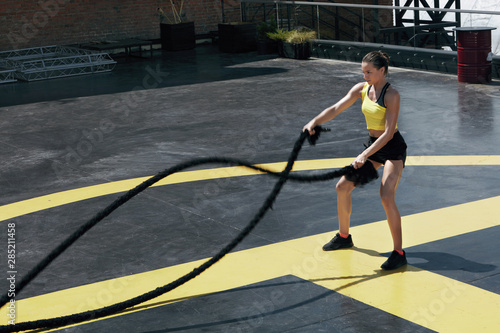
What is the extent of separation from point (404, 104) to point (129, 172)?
229 inches

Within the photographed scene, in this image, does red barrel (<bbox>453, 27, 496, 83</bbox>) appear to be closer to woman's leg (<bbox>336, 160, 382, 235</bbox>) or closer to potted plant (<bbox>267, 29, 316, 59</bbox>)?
potted plant (<bbox>267, 29, 316, 59</bbox>)

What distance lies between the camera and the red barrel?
14.2 m

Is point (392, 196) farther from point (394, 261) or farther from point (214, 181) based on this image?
point (214, 181)

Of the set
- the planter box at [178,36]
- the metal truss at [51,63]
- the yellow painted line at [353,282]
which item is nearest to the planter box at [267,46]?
the planter box at [178,36]

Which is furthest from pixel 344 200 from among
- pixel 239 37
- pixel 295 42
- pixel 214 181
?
pixel 239 37

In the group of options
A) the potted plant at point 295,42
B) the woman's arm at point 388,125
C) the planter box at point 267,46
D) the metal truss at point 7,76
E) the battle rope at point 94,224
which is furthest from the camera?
the planter box at point 267,46

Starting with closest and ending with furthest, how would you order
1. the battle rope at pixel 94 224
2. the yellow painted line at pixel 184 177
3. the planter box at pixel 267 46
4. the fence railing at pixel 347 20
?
the battle rope at pixel 94 224, the yellow painted line at pixel 184 177, the planter box at pixel 267 46, the fence railing at pixel 347 20

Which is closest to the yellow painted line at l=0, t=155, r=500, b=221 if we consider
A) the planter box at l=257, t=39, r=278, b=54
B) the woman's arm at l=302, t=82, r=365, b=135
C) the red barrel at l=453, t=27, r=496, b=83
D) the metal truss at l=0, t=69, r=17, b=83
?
the woman's arm at l=302, t=82, r=365, b=135

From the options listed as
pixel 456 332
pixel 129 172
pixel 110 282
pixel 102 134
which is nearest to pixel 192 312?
pixel 110 282

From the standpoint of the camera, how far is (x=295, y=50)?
1975cm

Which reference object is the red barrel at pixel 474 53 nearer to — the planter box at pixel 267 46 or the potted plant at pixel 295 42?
the potted plant at pixel 295 42

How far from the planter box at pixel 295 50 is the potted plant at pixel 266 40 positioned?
1.85 feet

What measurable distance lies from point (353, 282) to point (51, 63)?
1650 centimetres

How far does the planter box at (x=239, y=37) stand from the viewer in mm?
21453
